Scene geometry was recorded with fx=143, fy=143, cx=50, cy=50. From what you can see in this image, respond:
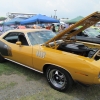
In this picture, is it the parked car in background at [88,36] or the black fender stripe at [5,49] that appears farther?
the parked car in background at [88,36]

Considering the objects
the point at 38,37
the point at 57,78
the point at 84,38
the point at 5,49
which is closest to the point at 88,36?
the point at 84,38

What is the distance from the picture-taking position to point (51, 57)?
3.44 meters

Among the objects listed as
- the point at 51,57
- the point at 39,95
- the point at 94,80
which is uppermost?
the point at 51,57

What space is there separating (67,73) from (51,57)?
21.6 inches

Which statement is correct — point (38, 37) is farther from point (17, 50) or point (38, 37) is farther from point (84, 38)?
point (84, 38)

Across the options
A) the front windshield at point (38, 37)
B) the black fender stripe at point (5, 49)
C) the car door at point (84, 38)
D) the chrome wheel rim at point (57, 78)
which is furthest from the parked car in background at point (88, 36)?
the chrome wheel rim at point (57, 78)

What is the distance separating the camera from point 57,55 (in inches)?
133

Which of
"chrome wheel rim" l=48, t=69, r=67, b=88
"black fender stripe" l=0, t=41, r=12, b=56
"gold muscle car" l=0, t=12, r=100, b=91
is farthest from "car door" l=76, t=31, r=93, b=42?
"chrome wheel rim" l=48, t=69, r=67, b=88

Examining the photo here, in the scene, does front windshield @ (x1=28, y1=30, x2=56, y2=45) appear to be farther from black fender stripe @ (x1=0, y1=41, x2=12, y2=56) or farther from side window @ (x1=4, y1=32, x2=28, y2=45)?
black fender stripe @ (x1=0, y1=41, x2=12, y2=56)

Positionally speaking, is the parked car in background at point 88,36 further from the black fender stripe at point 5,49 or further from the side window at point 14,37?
the black fender stripe at point 5,49

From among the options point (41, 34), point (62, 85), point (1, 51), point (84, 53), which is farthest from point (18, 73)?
point (84, 53)

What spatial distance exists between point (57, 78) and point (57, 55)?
1.93ft

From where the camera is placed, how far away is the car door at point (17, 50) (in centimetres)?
403

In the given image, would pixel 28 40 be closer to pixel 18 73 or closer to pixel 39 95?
pixel 18 73
